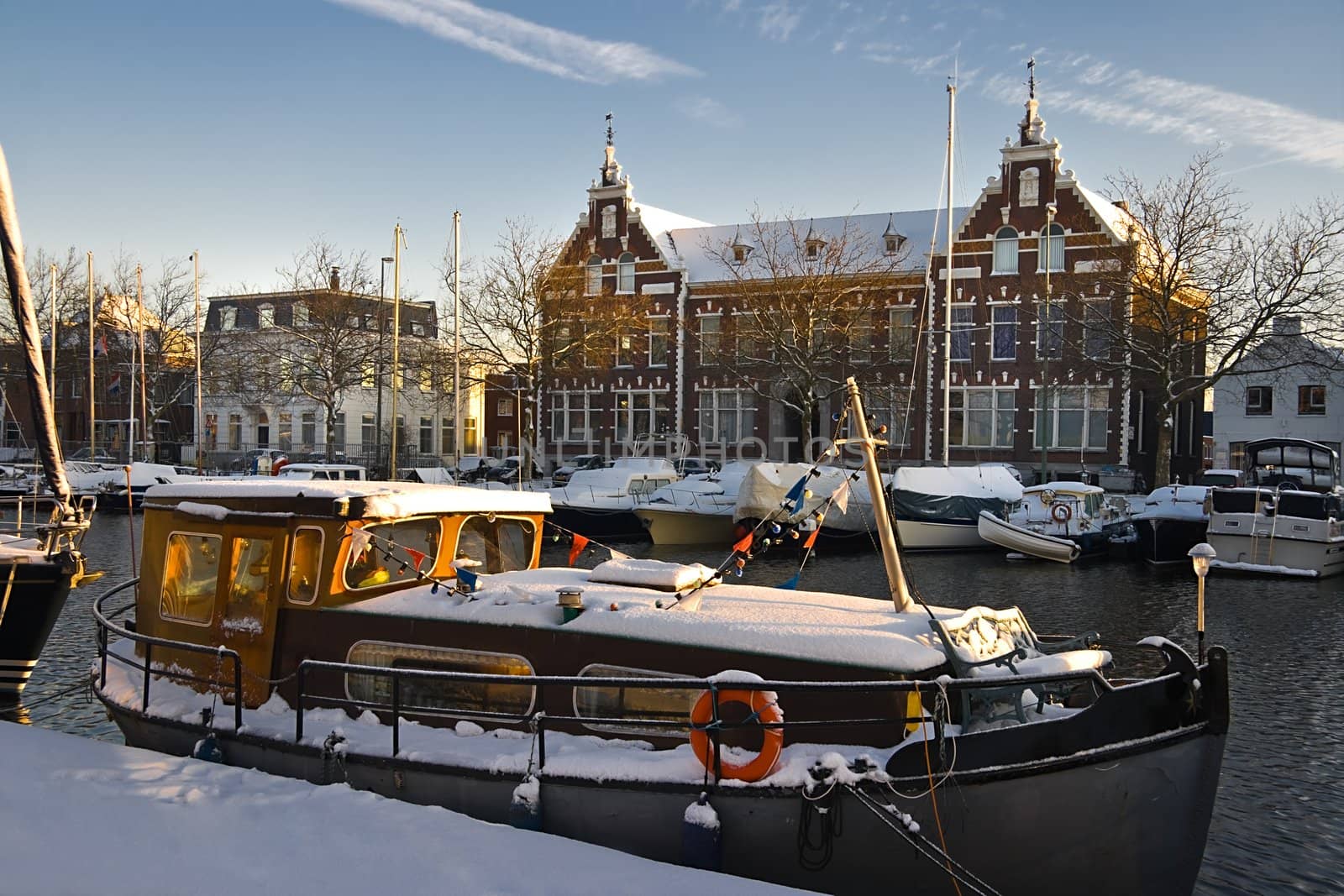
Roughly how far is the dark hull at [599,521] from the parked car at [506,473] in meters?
8.76

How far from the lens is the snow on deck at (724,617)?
23.2 ft

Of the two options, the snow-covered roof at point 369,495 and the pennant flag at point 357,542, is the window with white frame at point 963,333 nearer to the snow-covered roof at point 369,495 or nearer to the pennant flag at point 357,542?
the snow-covered roof at point 369,495

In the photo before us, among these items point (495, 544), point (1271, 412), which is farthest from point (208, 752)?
point (1271, 412)

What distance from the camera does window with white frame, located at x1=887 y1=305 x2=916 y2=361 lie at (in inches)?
1754

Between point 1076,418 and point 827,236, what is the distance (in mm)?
14482

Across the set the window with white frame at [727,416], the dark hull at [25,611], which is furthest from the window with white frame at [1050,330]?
the dark hull at [25,611]

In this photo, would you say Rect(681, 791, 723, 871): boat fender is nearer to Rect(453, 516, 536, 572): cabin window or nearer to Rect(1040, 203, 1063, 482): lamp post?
Rect(453, 516, 536, 572): cabin window

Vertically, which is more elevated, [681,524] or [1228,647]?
[681,524]

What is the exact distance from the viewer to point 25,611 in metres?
13.3

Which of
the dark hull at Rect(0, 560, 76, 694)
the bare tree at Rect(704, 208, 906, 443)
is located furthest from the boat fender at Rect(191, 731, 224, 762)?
the bare tree at Rect(704, 208, 906, 443)

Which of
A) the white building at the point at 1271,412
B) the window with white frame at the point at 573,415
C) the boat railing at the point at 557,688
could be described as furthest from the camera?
the white building at the point at 1271,412

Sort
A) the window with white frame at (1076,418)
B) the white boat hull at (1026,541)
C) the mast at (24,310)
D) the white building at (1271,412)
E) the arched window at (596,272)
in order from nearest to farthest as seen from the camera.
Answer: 1. the mast at (24,310)
2. the white boat hull at (1026,541)
3. the window with white frame at (1076,418)
4. the arched window at (596,272)
5. the white building at (1271,412)

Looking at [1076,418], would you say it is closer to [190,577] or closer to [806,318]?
[806,318]

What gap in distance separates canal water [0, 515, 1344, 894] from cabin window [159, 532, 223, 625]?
407 centimetres
